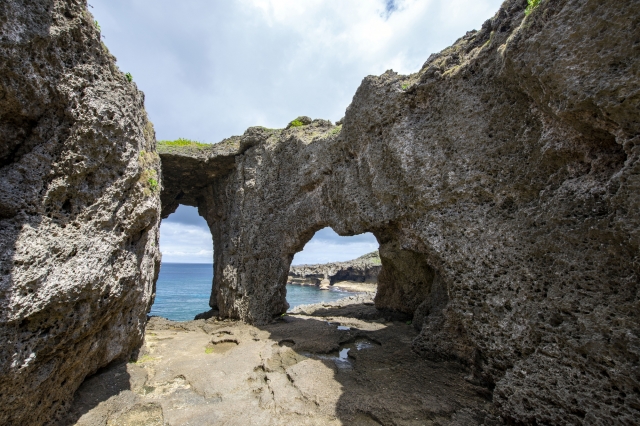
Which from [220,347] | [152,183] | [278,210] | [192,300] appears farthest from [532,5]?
[192,300]

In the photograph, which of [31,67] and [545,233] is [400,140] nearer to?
[545,233]

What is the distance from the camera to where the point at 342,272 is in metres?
71.3

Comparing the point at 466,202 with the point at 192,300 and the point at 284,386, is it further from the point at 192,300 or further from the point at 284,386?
the point at 192,300

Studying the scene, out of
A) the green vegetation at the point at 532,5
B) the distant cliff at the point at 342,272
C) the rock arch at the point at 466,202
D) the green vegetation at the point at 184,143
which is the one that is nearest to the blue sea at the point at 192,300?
the distant cliff at the point at 342,272

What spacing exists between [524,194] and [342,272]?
66.4m

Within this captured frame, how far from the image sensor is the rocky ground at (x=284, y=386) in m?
6.18

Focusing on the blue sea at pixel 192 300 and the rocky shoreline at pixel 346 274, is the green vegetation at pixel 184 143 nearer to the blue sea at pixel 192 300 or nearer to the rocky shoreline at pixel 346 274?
the blue sea at pixel 192 300

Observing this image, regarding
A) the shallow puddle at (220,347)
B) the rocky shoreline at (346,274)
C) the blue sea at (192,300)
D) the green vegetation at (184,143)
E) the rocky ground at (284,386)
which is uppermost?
the green vegetation at (184,143)

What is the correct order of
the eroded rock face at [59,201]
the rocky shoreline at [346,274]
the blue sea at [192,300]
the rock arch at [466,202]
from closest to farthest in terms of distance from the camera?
1. the rock arch at [466,202]
2. the eroded rock face at [59,201]
3. the blue sea at [192,300]
4. the rocky shoreline at [346,274]

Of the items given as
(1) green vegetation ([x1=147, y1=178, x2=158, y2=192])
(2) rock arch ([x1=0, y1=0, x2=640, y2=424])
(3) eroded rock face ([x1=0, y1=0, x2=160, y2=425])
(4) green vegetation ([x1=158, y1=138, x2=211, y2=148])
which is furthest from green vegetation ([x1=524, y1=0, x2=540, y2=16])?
(4) green vegetation ([x1=158, y1=138, x2=211, y2=148])

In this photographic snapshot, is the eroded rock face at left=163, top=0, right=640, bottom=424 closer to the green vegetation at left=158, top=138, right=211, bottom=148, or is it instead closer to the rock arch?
the rock arch

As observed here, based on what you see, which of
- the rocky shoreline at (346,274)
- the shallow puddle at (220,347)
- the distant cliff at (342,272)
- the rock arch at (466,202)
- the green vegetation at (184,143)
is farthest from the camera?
the distant cliff at (342,272)

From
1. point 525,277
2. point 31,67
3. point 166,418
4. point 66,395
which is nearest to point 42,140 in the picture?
point 31,67

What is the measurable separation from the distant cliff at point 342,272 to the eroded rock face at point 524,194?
52.7m
